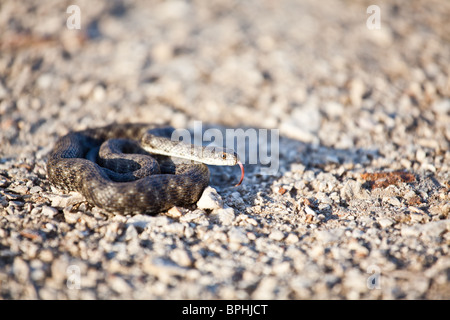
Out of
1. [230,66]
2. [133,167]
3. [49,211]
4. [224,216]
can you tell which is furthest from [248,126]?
[49,211]

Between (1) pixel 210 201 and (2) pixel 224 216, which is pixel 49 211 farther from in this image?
(2) pixel 224 216

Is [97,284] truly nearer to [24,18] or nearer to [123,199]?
[123,199]

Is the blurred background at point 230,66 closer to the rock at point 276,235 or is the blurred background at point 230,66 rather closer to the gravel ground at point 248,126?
the gravel ground at point 248,126

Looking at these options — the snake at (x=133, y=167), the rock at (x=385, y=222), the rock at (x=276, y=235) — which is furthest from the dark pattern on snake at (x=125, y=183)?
the rock at (x=385, y=222)

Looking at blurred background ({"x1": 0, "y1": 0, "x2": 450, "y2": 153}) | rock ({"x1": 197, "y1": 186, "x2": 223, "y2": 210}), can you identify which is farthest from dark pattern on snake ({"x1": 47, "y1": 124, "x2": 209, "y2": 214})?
blurred background ({"x1": 0, "y1": 0, "x2": 450, "y2": 153})

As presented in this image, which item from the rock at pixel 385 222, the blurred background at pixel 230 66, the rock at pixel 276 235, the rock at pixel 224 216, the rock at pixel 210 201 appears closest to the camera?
the rock at pixel 276 235

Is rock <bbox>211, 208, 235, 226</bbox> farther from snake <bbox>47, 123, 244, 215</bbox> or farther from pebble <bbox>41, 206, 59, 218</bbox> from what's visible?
pebble <bbox>41, 206, 59, 218</bbox>
